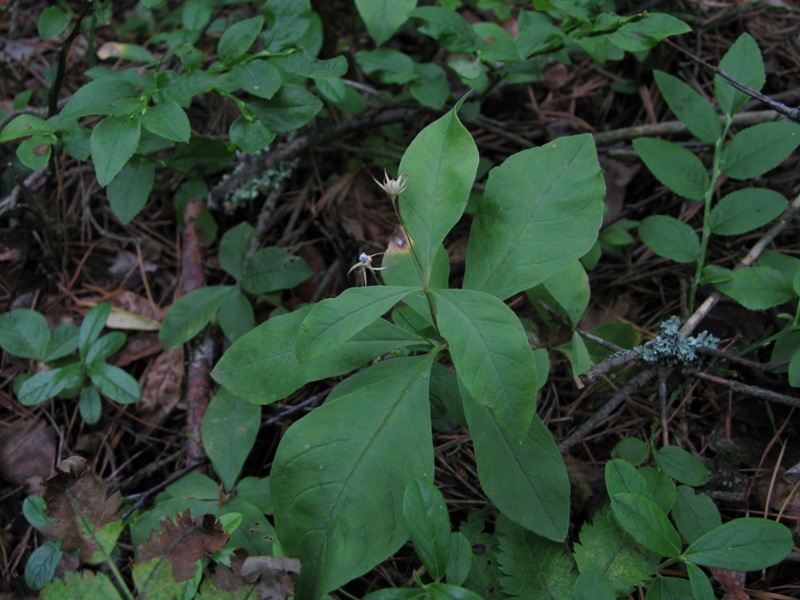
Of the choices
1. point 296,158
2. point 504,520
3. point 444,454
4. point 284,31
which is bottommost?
point 444,454

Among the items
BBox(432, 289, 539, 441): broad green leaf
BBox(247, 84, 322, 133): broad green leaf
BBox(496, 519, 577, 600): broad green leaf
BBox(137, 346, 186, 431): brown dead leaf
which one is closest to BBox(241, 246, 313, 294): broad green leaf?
BBox(137, 346, 186, 431): brown dead leaf

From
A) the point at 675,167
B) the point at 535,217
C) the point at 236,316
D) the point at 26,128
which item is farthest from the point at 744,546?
the point at 26,128

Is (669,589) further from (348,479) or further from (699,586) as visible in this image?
(348,479)

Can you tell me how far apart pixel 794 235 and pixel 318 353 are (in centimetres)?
210

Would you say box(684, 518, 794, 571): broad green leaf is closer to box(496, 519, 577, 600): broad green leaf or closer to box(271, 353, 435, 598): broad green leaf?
box(496, 519, 577, 600): broad green leaf

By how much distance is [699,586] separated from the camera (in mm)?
1453

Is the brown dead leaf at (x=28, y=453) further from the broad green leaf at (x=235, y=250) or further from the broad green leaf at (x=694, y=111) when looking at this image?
the broad green leaf at (x=694, y=111)

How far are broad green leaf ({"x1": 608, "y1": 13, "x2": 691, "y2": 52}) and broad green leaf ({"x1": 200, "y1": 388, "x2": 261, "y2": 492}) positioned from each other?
6.00 feet

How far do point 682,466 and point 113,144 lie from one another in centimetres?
202

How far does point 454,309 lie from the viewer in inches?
58.0

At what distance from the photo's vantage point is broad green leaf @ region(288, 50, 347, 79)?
219 centimetres

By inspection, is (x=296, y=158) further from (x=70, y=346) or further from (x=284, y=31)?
(x=70, y=346)

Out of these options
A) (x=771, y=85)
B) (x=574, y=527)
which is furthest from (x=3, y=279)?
(x=771, y=85)

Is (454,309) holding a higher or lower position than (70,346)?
higher
